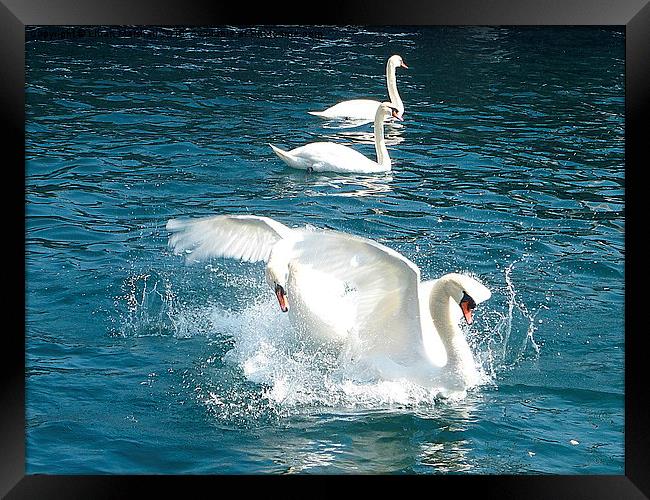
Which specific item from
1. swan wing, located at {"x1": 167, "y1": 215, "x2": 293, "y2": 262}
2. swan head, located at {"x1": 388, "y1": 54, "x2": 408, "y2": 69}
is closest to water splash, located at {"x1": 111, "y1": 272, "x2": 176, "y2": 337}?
swan wing, located at {"x1": 167, "y1": 215, "x2": 293, "y2": 262}

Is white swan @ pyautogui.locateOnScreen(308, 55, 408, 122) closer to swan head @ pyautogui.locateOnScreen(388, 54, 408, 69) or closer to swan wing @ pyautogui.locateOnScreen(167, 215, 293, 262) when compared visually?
swan head @ pyautogui.locateOnScreen(388, 54, 408, 69)

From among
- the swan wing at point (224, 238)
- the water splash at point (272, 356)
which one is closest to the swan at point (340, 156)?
the water splash at point (272, 356)

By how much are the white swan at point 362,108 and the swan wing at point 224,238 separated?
1.85 metres

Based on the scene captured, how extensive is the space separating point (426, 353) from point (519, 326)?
0.75 meters

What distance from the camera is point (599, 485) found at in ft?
17.4

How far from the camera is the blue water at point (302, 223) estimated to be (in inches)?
220

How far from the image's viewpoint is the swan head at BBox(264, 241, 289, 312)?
18.2ft

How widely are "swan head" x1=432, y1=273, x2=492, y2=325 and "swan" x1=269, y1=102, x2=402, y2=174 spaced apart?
2.49m

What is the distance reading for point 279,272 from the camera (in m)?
5.59

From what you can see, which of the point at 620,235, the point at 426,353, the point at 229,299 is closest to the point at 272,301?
the point at 229,299

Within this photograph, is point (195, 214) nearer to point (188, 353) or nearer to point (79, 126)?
point (79, 126)

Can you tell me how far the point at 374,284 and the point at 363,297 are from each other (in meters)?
0.15
